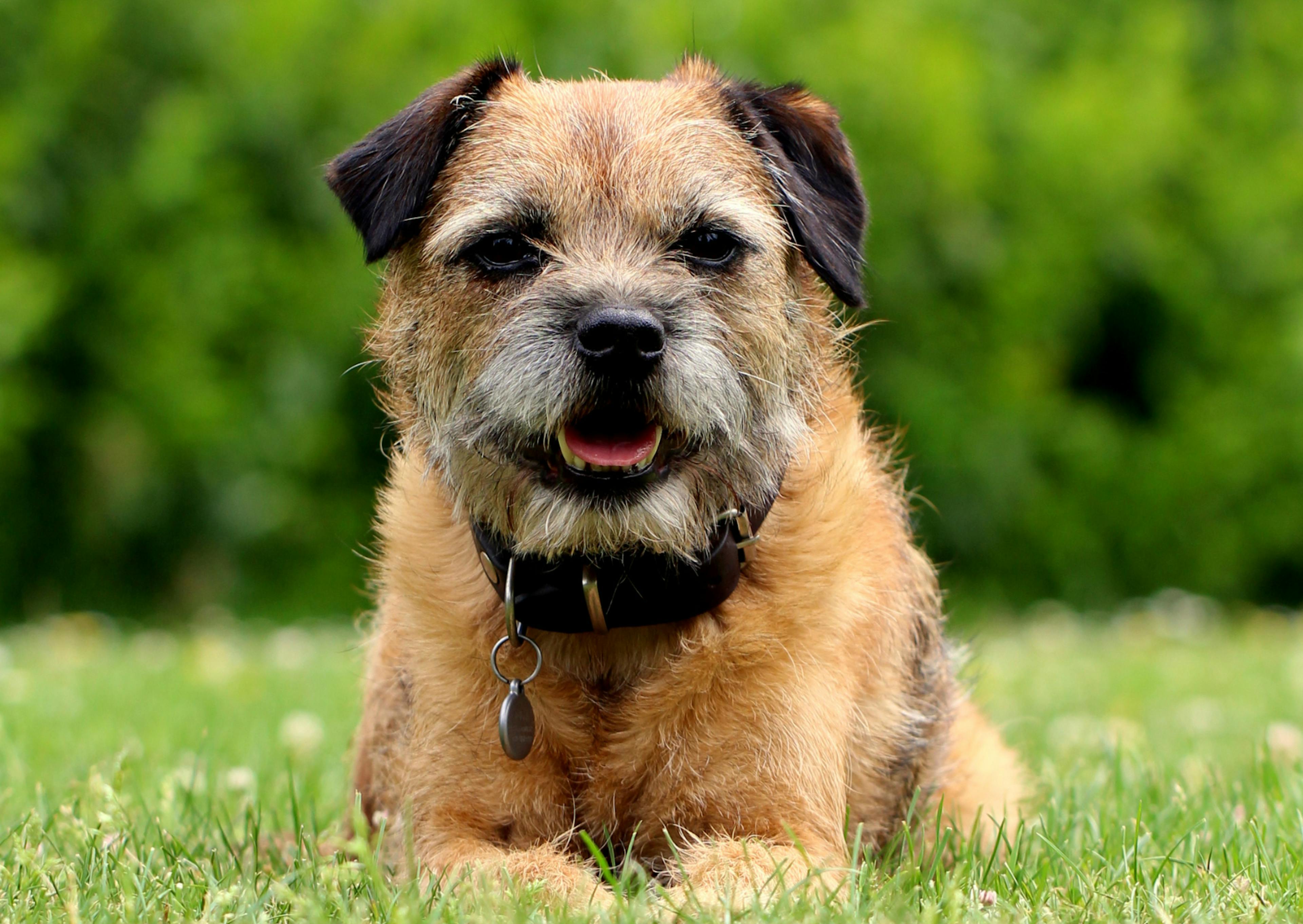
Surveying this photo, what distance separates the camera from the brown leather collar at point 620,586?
3.13m

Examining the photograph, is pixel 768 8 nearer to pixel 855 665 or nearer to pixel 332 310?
pixel 332 310

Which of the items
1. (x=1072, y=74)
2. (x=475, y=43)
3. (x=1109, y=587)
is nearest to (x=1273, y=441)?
(x=1109, y=587)

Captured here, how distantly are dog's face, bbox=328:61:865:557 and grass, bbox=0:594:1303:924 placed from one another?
0.88 metres

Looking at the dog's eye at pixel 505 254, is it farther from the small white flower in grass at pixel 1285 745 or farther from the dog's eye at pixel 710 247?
the small white flower in grass at pixel 1285 745

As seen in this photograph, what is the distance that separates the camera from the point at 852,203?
11.8 ft

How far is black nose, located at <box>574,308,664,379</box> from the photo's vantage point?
2.98 meters

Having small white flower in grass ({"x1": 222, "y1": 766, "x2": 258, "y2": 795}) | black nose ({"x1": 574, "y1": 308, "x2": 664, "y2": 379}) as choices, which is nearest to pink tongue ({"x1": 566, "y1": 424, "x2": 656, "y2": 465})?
black nose ({"x1": 574, "y1": 308, "x2": 664, "y2": 379})

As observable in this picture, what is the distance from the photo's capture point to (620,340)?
2990 millimetres

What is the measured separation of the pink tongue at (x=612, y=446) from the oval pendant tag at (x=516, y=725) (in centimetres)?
52

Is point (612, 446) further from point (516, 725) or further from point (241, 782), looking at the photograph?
point (241, 782)

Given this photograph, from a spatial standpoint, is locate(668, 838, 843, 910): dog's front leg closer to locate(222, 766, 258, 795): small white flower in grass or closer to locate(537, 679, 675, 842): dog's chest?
locate(537, 679, 675, 842): dog's chest

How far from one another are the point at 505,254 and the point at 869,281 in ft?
30.3

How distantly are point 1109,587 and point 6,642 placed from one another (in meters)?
10.3

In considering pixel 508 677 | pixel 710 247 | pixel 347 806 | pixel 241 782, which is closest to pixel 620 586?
pixel 508 677
